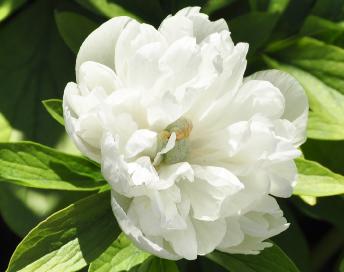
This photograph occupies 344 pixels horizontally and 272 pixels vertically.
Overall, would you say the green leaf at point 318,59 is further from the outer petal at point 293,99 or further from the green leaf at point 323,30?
the outer petal at point 293,99

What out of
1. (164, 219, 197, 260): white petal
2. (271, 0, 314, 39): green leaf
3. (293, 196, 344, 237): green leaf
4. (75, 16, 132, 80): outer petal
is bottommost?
(293, 196, 344, 237): green leaf

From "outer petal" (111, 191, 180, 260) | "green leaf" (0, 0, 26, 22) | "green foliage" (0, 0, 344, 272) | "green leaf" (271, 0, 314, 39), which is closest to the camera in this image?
"outer petal" (111, 191, 180, 260)

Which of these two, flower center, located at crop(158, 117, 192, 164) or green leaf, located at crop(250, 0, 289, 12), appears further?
green leaf, located at crop(250, 0, 289, 12)

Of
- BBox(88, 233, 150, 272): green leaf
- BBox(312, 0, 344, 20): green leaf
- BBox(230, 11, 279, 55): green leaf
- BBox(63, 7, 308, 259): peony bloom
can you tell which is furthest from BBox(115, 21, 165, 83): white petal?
BBox(312, 0, 344, 20): green leaf

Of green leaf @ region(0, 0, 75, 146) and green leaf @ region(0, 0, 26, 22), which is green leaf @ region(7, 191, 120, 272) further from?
green leaf @ region(0, 0, 26, 22)

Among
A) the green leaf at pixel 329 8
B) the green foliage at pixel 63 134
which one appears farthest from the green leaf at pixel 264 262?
the green leaf at pixel 329 8

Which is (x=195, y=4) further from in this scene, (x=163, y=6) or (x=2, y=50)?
(x=2, y=50)
